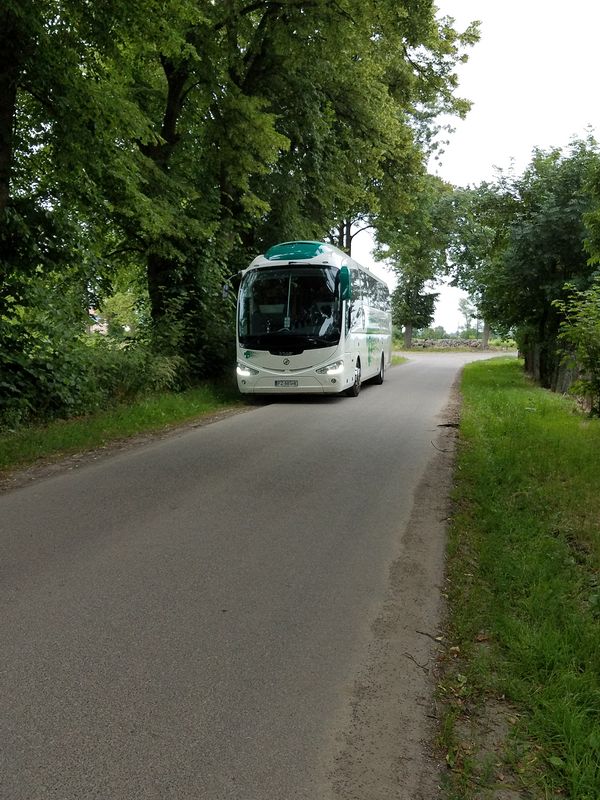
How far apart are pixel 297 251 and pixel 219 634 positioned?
12.2 m

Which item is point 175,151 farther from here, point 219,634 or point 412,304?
point 412,304

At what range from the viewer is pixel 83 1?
8.48m

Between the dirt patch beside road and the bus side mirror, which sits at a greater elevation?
the bus side mirror

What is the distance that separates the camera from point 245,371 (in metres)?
14.6

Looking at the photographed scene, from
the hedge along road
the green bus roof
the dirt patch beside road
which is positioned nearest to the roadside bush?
the hedge along road

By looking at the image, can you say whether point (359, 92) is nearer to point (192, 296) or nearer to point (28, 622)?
point (192, 296)

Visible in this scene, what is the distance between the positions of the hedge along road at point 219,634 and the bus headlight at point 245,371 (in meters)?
7.25

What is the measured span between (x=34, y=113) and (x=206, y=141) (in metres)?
5.57

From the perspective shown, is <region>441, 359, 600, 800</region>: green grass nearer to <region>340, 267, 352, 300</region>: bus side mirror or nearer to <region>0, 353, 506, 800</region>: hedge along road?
<region>0, 353, 506, 800</region>: hedge along road

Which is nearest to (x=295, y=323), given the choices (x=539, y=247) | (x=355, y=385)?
(x=355, y=385)

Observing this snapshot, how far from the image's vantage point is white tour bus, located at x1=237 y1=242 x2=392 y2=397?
46.8 feet

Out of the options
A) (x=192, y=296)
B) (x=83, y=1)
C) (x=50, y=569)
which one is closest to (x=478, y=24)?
(x=192, y=296)

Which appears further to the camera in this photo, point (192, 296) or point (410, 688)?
point (192, 296)

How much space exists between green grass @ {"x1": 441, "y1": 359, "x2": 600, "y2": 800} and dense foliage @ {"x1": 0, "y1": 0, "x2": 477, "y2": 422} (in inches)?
291
